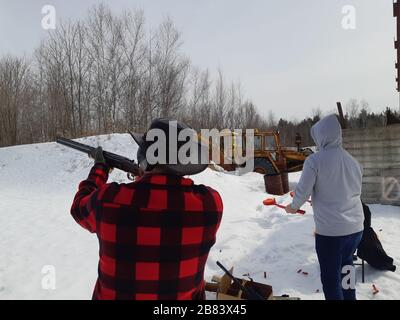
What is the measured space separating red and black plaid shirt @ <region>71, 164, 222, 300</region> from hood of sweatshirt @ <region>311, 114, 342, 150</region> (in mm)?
1534

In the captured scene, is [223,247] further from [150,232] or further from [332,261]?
[150,232]

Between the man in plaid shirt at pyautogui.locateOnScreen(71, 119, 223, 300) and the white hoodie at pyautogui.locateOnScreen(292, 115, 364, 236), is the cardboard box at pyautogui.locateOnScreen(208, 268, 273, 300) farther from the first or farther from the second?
the man in plaid shirt at pyautogui.locateOnScreen(71, 119, 223, 300)

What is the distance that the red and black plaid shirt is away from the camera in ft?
4.42

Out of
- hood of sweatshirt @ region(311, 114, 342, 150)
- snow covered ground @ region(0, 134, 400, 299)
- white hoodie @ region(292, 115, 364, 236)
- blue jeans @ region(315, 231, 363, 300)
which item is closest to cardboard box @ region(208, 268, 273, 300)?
snow covered ground @ region(0, 134, 400, 299)

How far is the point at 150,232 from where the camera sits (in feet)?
4.42

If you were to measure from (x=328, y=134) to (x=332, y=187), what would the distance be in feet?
1.44

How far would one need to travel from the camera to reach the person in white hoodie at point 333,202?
8.22 ft

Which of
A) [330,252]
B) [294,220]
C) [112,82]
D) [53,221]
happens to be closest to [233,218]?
[294,220]

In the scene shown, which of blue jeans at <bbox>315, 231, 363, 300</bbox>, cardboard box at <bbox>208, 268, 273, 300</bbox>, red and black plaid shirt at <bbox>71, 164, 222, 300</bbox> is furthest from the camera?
cardboard box at <bbox>208, 268, 273, 300</bbox>

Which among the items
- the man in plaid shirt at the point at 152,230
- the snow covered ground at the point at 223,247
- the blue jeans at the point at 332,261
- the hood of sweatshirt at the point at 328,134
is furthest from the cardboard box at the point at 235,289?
the man in plaid shirt at the point at 152,230

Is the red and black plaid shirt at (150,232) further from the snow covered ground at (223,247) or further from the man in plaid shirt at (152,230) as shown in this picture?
the snow covered ground at (223,247)

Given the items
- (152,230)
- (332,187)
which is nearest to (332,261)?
(332,187)

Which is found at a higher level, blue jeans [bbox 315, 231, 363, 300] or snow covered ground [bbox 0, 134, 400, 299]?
blue jeans [bbox 315, 231, 363, 300]
